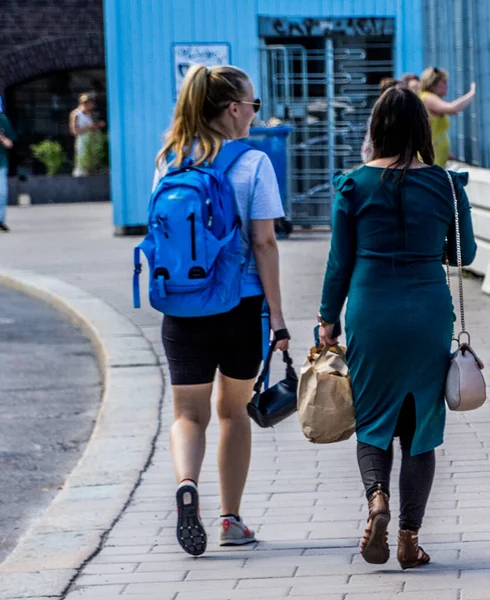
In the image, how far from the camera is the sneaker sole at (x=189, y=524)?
4.28m

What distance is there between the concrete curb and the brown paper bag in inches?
36.7

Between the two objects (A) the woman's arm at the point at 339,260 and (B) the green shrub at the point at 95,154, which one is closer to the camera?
(A) the woman's arm at the point at 339,260

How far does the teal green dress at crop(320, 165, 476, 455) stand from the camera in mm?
4113

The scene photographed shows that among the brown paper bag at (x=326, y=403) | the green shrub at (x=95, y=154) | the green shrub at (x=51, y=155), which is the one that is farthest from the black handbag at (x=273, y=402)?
the green shrub at (x=51, y=155)

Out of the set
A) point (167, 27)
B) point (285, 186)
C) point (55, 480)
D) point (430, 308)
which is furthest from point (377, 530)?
point (167, 27)

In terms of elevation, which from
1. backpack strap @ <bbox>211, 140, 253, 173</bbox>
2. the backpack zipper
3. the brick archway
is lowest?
the backpack zipper

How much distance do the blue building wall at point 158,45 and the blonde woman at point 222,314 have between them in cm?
1106

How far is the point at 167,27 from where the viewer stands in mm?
15352

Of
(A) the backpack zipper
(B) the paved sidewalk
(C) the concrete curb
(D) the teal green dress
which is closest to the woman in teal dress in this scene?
(D) the teal green dress

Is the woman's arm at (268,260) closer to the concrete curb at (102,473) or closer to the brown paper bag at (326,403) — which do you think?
the brown paper bag at (326,403)

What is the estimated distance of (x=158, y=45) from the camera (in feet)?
50.4

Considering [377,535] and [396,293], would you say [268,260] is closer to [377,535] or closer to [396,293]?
[396,293]

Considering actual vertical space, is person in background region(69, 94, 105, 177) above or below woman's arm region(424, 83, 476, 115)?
above

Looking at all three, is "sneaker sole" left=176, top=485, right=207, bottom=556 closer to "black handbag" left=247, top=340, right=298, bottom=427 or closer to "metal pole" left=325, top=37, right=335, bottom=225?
"black handbag" left=247, top=340, right=298, bottom=427
